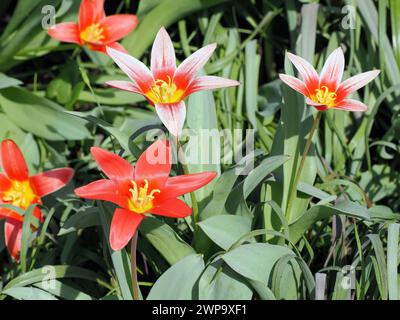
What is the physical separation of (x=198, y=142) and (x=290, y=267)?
375 mm

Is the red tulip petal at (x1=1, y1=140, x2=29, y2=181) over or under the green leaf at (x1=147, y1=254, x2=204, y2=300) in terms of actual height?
over

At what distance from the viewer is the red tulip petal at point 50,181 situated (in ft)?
5.92

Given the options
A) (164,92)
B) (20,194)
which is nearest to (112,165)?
(164,92)

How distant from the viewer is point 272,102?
2.21 meters

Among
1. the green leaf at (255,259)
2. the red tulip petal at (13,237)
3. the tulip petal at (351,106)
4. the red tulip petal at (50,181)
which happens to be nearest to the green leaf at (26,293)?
the red tulip petal at (13,237)

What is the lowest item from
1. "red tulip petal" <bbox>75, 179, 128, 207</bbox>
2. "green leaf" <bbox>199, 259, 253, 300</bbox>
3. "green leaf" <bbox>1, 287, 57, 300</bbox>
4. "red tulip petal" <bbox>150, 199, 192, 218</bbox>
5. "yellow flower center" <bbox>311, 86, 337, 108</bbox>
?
"green leaf" <bbox>1, 287, 57, 300</bbox>

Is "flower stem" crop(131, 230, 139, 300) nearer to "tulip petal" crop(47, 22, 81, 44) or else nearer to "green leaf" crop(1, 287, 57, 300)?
"green leaf" crop(1, 287, 57, 300)

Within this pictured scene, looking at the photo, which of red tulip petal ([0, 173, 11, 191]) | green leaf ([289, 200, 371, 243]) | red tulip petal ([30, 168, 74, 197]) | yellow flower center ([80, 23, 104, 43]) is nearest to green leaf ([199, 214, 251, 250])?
green leaf ([289, 200, 371, 243])

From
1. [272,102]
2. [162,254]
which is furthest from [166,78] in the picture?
[272,102]

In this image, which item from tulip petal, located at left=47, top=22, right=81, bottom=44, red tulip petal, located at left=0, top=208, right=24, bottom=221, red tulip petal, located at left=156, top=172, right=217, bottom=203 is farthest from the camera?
tulip petal, located at left=47, top=22, right=81, bottom=44

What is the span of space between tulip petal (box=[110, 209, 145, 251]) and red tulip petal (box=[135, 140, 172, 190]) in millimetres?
139

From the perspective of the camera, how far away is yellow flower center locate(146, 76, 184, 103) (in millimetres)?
1511

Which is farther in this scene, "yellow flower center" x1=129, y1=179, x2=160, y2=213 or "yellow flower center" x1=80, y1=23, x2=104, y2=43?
"yellow flower center" x1=80, y1=23, x2=104, y2=43

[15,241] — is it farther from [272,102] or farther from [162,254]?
[272,102]
